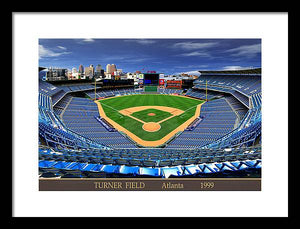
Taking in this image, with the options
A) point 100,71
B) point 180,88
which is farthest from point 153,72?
point 100,71

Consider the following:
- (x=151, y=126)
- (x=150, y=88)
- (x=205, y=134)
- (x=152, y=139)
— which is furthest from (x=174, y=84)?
(x=152, y=139)

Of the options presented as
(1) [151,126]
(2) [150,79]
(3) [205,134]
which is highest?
(2) [150,79]

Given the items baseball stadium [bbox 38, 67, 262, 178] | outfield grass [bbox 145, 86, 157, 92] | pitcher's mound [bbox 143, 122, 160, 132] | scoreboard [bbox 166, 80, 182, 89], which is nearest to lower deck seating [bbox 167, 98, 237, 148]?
baseball stadium [bbox 38, 67, 262, 178]

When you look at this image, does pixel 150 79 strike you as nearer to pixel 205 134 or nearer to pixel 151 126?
pixel 151 126

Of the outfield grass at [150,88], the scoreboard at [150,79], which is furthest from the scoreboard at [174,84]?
the outfield grass at [150,88]

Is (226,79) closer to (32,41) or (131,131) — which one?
(131,131)
